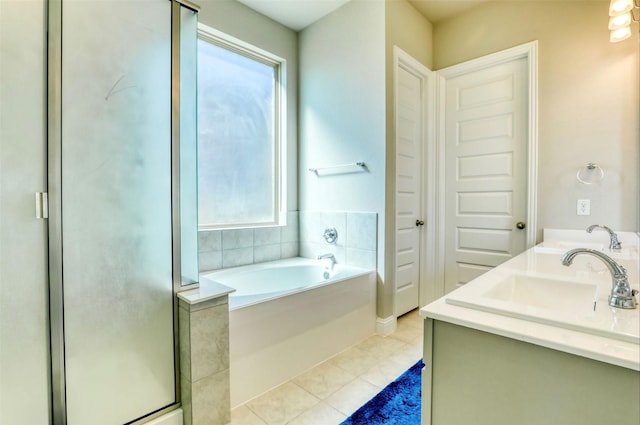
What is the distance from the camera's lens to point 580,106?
224 cm

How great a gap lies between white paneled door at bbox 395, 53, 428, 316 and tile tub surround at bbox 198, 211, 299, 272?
1.03 meters

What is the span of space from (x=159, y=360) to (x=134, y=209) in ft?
2.21

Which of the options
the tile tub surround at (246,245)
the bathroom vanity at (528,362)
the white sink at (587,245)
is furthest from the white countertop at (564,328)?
the tile tub surround at (246,245)

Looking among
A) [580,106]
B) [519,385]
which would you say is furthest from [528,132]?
[519,385]

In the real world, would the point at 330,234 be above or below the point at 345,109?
below

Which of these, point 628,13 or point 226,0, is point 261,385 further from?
point 628,13

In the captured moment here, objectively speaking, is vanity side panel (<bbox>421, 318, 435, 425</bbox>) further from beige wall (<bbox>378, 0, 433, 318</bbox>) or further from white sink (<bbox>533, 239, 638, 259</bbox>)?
beige wall (<bbox>378, 0, 433, 318</bbox>)

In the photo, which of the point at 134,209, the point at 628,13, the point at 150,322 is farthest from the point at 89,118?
the point at 628,13

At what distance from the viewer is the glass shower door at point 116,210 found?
3.76ft

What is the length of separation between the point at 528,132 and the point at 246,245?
248 cm

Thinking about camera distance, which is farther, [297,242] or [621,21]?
[297,242]

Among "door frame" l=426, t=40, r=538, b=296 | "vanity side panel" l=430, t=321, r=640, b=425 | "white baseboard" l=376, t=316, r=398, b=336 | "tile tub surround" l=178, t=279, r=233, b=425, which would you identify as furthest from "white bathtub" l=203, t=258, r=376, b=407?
"vanity side panel" l=430, t=321, r=640, b=425

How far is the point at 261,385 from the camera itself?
1.72 meters

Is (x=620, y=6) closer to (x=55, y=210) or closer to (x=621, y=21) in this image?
(x=621, y=21)
